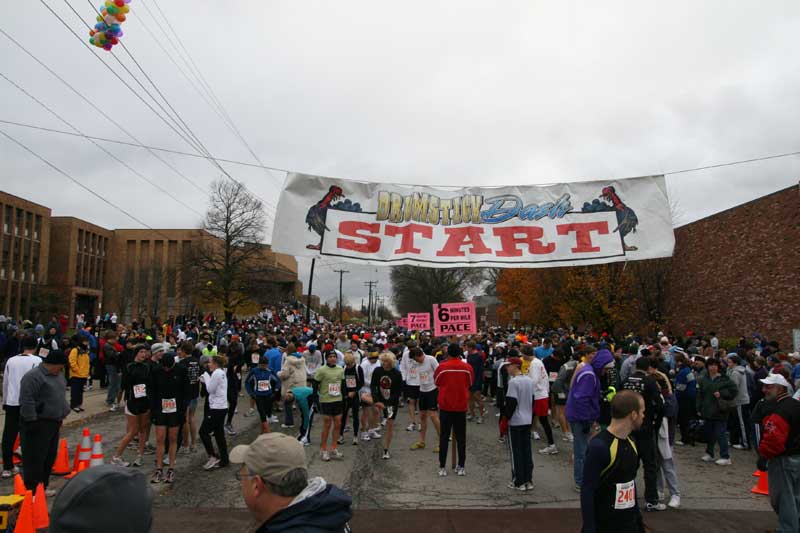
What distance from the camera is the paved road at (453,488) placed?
244 inches

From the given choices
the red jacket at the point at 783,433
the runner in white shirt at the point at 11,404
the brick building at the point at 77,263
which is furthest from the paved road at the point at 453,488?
the brick building at the point at 77,263

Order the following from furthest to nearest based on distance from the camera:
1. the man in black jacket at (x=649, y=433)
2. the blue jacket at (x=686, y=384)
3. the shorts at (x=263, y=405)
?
the blue jacket at (x=686, y=384) < the shorts at (x=263, y=405) < the man in black jacket at (x=649, y=433)

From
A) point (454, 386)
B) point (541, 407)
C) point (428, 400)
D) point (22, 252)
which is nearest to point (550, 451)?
point (541, 407)

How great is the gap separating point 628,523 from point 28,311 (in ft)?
168

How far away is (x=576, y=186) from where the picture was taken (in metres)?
6.24

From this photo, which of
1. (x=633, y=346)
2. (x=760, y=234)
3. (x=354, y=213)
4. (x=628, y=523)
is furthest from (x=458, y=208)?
(x=760, y=234)

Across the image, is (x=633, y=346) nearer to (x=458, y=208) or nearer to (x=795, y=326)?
(x=458, y=208)

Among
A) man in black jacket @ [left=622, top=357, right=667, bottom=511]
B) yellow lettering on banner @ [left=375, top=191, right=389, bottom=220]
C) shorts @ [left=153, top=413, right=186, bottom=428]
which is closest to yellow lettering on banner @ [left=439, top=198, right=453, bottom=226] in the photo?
yellow lettering on banner @ [left=375, top=191, right=389, bottom=220]

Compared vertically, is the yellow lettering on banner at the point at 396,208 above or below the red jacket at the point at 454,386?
above

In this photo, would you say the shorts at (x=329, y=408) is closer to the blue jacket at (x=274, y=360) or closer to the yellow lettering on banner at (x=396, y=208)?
the blue jacket at (x=274, y=360)

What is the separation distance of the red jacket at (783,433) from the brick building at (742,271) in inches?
783

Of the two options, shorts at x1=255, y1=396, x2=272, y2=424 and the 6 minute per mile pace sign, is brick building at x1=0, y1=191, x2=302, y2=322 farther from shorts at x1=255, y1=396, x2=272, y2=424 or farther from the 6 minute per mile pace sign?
shorts at x1=255, y1=396, x2=272, y2=424

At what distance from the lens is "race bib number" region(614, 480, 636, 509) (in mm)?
3430

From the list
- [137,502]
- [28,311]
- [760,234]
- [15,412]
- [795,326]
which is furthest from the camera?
[28,311]
